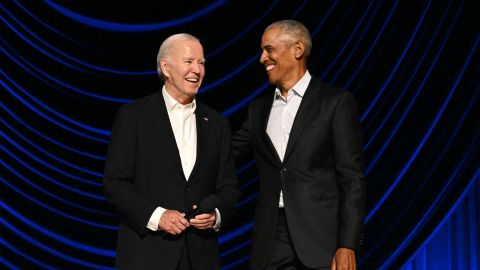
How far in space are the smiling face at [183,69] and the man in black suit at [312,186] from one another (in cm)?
32

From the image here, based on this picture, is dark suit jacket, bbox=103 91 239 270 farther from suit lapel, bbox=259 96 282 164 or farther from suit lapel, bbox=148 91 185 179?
suit lapel, bbox=259 96 282 164

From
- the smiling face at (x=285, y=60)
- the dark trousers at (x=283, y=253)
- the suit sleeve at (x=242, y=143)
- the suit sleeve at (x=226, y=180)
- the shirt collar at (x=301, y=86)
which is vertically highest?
the smiling face at (x=285, y=60)

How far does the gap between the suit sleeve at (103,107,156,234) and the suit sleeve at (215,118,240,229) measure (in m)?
0.27

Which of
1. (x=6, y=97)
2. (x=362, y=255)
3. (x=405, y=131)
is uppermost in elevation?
(x=6, y=97)

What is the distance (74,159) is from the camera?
4.05 metres

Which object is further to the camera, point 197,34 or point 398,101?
point 197,34

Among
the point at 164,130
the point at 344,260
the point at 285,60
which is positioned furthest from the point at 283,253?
the point at 285,60

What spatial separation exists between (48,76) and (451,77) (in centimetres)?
200

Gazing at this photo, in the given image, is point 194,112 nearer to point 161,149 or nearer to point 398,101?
point 161,149

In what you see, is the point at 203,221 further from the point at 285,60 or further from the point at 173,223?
the point at 285,60

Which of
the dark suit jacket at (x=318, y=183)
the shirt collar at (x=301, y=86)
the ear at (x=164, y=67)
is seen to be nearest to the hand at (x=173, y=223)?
the dark suit jacket at (x=318, y=183)

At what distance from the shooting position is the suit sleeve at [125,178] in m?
2.65

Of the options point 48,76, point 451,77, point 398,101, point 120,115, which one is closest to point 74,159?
point 48,76

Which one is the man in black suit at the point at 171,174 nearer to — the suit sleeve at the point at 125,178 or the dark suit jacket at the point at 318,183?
the suit sleeve at the point at 125,178
